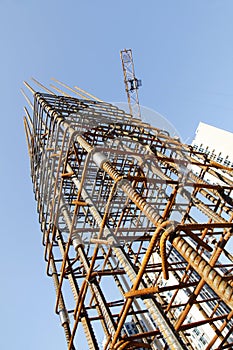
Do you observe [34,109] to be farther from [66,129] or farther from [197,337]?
[197,337]

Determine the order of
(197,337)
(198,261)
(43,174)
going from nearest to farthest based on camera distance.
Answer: (198,261)
(43,174)
(197,337)

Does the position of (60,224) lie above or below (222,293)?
above

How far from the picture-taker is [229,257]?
6.29m

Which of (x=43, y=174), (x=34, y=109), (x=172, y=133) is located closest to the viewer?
(x=43, y=174)

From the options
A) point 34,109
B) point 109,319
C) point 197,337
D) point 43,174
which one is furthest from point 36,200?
point 197,337

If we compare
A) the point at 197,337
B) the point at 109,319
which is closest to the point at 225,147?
the point at 197,337

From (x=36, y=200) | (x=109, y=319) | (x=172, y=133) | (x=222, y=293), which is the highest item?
(x=36, y=200)

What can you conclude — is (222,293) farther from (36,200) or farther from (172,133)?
→ (36,200)

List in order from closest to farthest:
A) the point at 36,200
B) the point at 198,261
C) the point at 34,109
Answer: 1. the point at 198,261
2. the point at 34,109
3. the point at 36,200

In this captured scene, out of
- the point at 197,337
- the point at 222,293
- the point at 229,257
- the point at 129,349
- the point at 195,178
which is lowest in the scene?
the point at 222,293

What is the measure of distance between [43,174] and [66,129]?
2.80 m

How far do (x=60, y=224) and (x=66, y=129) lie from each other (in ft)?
8.17

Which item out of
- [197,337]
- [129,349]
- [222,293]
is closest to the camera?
[222,293]

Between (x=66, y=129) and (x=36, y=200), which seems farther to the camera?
(x=36, y=200)
